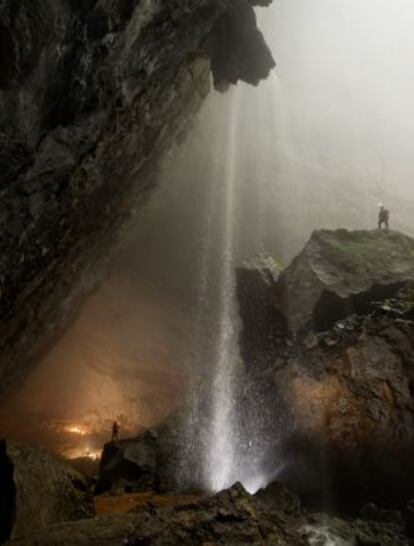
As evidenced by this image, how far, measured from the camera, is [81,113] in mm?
9859

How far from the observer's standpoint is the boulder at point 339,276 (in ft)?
56.3

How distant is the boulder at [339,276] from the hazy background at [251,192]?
38.3 ft

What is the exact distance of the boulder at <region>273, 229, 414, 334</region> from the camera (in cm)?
1717

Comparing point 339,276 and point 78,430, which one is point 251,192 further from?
point 339,276

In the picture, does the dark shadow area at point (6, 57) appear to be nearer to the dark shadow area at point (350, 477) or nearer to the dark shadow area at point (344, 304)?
the dark shadow area at point (344, 304)

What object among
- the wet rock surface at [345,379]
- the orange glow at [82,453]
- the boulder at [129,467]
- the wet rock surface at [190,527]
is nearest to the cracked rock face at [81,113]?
the orange glow at [82,453]

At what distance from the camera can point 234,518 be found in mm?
8438

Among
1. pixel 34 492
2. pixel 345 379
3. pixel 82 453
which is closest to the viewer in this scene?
pixel 34 492

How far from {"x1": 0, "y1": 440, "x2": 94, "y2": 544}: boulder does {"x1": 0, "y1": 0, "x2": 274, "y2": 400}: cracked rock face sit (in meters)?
4.28

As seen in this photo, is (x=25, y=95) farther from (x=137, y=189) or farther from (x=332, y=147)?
(x=332, y=147)

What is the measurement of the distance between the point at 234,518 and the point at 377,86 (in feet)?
193

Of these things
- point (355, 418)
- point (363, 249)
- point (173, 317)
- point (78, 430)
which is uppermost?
point (363, 249)

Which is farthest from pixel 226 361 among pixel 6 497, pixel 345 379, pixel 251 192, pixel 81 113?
pixel 81 113

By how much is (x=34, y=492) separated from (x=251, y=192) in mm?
35734
